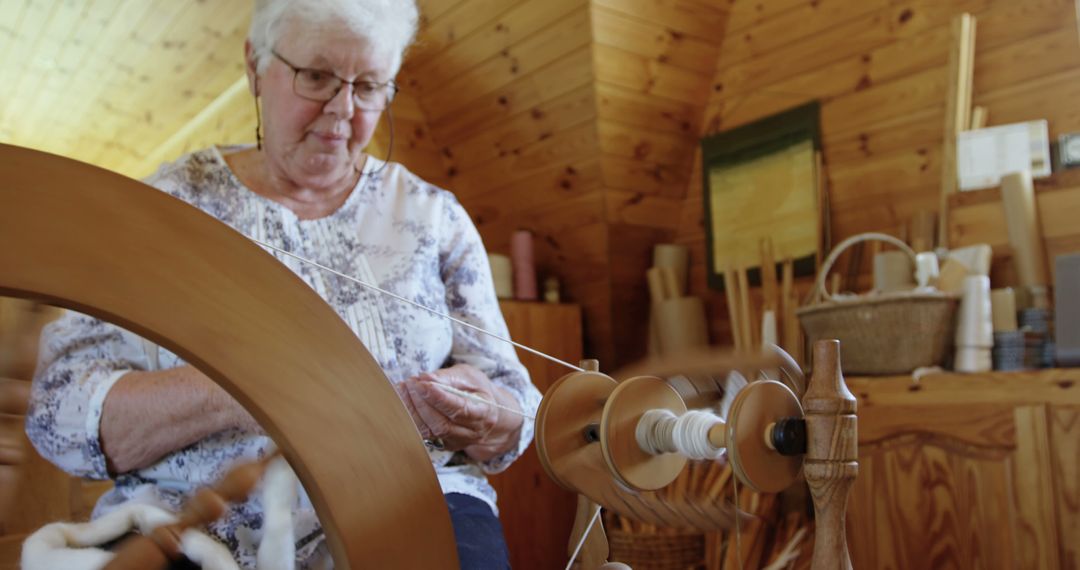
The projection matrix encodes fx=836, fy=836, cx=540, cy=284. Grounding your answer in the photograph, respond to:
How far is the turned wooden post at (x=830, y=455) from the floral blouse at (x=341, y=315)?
0.46 m

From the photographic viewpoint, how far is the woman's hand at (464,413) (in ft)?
3.03

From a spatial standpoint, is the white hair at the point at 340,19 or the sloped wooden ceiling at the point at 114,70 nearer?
the white hair at the point at 340,19

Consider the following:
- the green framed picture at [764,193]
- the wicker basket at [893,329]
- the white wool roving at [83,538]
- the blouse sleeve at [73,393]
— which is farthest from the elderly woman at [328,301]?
the green framed picture at [764,193]

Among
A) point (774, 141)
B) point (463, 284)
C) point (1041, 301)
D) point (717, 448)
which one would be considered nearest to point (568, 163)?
point (774, 141)

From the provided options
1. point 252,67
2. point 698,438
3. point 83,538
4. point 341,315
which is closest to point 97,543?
point 83,538

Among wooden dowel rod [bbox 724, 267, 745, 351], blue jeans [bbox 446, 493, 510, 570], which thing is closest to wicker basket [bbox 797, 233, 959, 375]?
wooden dowel rod [bbox 724, 267, 745, 351]

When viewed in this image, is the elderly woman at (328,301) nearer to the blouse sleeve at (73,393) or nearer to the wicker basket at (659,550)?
the blouse sleeve at (73,393)

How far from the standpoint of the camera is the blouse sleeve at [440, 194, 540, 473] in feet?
3.76

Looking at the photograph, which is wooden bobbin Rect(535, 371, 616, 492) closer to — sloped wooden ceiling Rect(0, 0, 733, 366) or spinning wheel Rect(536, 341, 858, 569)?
spinning wheel Rect(536, 341, 858, 569)

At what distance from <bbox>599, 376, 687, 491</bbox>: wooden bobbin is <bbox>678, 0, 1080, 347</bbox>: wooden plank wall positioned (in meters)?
1.93

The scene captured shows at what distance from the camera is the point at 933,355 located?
191 cm

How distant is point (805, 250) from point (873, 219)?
0.22 metres

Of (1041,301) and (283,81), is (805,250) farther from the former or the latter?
→ (283,81)

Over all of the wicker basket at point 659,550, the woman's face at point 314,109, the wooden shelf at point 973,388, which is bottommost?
the wicker basket at point 659,550
